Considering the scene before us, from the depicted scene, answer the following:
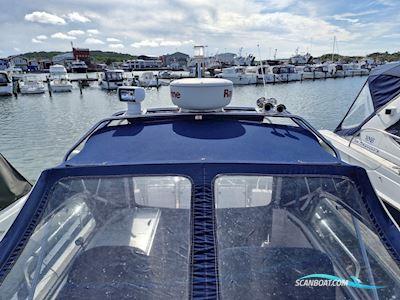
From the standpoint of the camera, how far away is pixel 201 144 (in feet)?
7.85

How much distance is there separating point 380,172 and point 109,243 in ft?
15.7

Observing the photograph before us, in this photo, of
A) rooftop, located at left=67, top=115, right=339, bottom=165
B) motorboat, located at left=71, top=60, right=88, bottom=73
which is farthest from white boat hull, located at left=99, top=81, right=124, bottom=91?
motorboat, located at left=71, top=60, right=88, bottom=73

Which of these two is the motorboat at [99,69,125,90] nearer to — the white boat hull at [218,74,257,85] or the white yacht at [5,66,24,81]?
the white yacht at [5,66,24,81]

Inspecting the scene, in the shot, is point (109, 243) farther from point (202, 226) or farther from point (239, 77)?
point (239, 77)

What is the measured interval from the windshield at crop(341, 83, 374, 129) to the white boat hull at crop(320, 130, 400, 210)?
115 cm

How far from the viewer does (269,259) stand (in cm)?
183

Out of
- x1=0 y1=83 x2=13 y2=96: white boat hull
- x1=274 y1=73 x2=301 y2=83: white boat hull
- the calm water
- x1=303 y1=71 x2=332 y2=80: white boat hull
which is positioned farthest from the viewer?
x1=303 y1=71 x2=332 y2=80: white boat hull

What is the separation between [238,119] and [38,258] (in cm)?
204

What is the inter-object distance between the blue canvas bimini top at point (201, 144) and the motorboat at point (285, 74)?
50.5m

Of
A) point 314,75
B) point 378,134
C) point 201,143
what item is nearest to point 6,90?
point 378,134

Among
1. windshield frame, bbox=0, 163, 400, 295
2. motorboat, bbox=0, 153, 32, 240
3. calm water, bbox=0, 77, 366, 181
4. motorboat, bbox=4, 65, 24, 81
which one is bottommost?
calm water, bbox=0, 77, 366, 181

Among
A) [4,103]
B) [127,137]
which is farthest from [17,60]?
[127,137]

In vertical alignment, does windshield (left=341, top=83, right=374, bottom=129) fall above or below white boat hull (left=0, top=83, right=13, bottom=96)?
above

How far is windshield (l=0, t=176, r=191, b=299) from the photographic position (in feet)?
5.65
